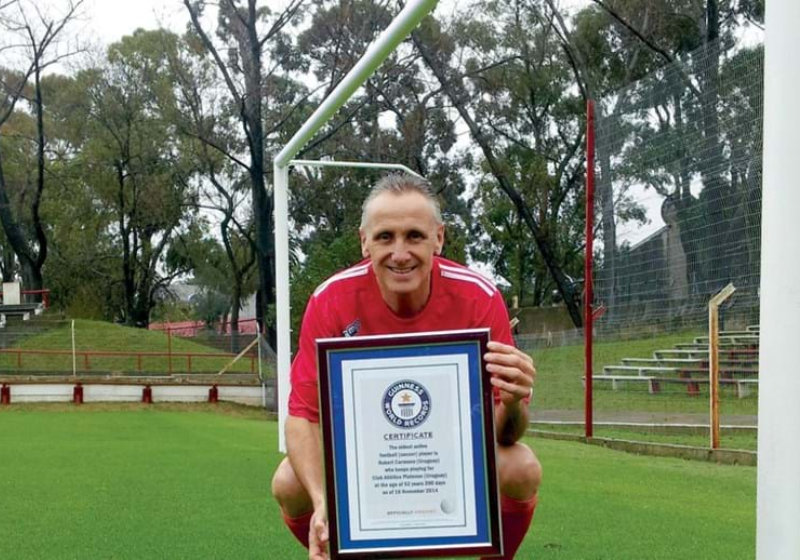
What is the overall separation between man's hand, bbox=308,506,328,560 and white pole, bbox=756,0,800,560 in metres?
1.09

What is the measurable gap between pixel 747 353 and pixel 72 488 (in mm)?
5673

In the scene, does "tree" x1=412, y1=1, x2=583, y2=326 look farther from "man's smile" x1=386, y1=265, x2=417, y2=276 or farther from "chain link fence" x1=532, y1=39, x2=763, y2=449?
"man's smile" x1=386, y1=265, x2=417, y2=276

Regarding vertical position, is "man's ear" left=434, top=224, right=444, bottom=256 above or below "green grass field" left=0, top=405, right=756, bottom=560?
above

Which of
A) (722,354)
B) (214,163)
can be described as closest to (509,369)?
(722,354)

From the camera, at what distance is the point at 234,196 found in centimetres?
3631

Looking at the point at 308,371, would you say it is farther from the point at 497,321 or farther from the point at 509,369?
the point at 509,369

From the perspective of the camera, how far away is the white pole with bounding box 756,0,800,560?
1785 millimetres

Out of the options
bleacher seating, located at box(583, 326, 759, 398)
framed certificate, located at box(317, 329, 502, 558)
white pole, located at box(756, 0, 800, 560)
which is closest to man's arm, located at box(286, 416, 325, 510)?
framed certificate, located at box(317, 329, 502, 558)

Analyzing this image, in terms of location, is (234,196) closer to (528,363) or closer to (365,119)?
(365,119)

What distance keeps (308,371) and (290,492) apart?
0.37m

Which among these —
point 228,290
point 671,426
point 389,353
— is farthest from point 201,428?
point 228,290

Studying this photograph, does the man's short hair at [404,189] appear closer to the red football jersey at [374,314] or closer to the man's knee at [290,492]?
the red football jersey at [374,314]

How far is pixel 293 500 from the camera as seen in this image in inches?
120

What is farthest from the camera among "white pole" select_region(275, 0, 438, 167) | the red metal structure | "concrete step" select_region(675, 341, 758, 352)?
the red metal structure
